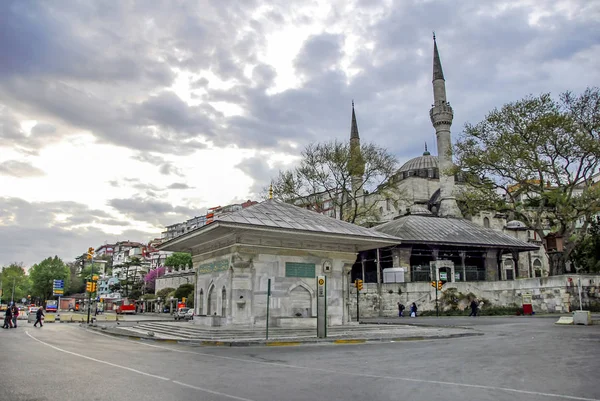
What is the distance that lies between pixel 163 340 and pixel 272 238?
19.0ft

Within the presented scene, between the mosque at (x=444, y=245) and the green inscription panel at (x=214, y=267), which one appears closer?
the green inscription panel at (x=214, y=267)

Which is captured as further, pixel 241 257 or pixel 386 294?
pixel 386 294

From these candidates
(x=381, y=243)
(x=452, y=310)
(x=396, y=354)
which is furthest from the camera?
(x=452, y=310)

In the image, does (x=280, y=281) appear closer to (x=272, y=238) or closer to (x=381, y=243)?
(x=272, y=238)

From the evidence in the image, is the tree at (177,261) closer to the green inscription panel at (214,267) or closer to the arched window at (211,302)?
the green inscription panel at (214,267)

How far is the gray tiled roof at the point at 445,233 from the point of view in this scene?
45.0 m

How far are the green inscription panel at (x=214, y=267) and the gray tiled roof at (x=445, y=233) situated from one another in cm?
2505

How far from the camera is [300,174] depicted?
45000 millimetres

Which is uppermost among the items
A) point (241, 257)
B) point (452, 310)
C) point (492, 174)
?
point (492, 174)

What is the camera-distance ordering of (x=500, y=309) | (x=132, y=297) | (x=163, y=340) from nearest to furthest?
1. (x=163, y=340)
2. (x=500, y=309)
3. (x=132, y=297)

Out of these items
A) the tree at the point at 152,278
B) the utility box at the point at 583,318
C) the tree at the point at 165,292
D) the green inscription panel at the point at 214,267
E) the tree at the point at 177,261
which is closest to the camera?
the green inscription panel at the point at 214,267

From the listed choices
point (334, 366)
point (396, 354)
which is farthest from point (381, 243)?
point (334, 366)

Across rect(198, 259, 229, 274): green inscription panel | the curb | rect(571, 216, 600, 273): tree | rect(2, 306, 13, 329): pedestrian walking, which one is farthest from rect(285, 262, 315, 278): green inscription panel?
rect(571, 216, 600, 273): tree

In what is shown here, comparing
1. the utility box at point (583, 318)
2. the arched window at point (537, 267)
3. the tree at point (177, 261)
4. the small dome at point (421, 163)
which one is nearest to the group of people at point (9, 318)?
the utility box at point (583, 318)
